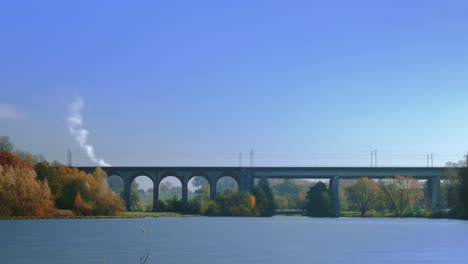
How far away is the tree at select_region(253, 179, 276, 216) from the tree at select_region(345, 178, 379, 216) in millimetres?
15637

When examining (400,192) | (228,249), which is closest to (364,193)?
(400,192)

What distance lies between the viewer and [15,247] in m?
46.3

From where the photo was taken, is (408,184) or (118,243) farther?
(408,184)

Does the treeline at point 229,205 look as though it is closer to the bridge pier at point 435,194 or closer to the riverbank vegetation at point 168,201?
the riverbank vegetation at point 168,201

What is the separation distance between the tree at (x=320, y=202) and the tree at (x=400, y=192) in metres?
11.4

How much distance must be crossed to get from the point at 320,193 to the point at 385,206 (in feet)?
51.9

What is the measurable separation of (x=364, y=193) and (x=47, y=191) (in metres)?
66.3

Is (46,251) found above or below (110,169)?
below

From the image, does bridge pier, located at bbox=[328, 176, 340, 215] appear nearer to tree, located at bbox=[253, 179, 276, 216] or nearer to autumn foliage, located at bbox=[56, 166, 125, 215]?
tree, located at bbox=[253, 179, 276, 216]

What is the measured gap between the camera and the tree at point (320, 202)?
129 m

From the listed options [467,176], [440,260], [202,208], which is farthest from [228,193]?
[440,260]

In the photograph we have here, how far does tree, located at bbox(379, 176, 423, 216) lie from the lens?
5285 inches

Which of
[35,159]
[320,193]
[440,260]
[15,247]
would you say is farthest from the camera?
[320,193]

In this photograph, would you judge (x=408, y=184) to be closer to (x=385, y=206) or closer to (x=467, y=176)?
(x=385, y=206)
